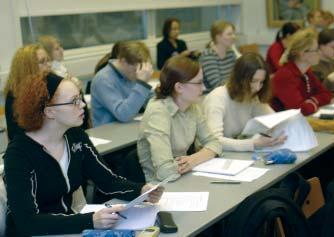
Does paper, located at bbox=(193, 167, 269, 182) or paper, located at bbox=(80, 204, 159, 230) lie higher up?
paper, located at bbox=(80, 204, 159, 230)

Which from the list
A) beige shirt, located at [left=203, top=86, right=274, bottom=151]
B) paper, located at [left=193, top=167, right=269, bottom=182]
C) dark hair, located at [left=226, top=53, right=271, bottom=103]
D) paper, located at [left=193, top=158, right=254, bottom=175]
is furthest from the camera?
dark hair, located at [left=226, top=53, right=271, bottom=103]

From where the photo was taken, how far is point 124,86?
3.92 m

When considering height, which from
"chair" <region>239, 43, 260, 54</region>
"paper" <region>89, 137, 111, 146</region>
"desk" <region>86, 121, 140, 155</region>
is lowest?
"desk" <region>86, 121, 140, 155</region>

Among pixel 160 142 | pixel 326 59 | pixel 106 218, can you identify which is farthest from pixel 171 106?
pixel 326 59

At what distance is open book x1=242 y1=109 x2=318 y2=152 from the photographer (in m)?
2.96

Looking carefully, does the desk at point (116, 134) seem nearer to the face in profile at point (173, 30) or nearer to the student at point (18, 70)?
the student at point (18, 70)

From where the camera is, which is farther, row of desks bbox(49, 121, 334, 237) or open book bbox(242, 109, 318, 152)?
open book bbox(242, 109, 318, 152)

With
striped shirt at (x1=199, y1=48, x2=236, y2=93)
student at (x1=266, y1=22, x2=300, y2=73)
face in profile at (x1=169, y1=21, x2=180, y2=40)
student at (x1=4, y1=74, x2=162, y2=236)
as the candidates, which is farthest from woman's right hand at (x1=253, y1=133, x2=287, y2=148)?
face in profile at (x1=169, y1=21, x2=180, y2=40)

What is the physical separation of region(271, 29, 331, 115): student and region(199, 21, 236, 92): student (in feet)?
4.22

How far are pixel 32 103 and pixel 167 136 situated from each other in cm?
85

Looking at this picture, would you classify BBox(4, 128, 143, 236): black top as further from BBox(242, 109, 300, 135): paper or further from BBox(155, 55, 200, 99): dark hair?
BBox(242, 109, 300, 135): paper

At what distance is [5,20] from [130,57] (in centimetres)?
172

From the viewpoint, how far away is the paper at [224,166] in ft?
8.50

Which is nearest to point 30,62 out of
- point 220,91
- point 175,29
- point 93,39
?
point 220,91
